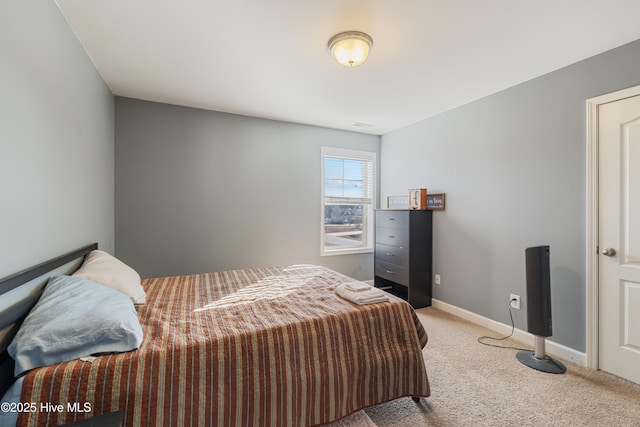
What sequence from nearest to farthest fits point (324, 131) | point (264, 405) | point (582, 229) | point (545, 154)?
point (264, 405), point (582, 229), point (545, 154), point (324, 131)

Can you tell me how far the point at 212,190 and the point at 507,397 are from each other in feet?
11.2

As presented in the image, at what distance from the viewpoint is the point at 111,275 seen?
1798 mm

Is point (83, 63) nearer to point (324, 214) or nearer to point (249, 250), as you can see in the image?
point (249, 250)

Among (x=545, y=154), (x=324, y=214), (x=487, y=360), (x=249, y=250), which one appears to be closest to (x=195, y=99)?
(x=249, y=250)

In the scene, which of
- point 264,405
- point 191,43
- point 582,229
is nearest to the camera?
point 264,405

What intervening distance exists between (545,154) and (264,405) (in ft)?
9.87

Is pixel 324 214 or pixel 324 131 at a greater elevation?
pixel 324 131

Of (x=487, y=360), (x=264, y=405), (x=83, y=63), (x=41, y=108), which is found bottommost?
(x=487, y=360)

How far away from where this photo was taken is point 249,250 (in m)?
3.65

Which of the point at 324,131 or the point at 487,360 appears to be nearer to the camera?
the point at 487,360

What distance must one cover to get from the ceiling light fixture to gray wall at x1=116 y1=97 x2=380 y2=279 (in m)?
1.95

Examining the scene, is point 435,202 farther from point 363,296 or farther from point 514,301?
point 363,296

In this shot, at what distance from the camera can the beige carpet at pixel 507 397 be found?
67.6 inches

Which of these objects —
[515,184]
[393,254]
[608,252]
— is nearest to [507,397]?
[608,252]
